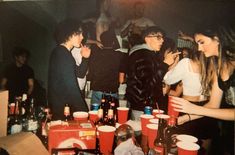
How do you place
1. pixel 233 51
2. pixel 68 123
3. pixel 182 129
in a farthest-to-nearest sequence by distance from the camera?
1. pixel 182 129
2. pixel 233 51
3. pixel 68 123

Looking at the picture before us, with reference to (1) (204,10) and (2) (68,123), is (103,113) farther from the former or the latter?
(1) (204,10)

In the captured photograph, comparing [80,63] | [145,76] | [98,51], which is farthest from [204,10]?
[80,63]

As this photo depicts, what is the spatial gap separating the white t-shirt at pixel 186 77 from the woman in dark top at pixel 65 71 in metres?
0.65

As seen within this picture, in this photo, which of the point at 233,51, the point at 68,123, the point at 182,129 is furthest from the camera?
the point at 182,129

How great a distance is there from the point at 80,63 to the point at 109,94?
0.32m

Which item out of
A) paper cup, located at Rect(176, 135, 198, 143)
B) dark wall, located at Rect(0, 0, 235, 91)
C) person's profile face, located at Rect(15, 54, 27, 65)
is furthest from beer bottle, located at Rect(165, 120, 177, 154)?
person's profile face, located at Rect(15, 54, 27, 65)

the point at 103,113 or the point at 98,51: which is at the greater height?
the point at 98,51

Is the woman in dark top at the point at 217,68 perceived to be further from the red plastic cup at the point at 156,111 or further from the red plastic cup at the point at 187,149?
the red plastic cup at the point at 187,149

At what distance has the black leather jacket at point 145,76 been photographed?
211cm

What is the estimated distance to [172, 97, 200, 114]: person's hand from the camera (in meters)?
2.08

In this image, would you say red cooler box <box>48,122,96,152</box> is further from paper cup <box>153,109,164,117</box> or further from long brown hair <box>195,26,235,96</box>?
long brown hair <box>195,26,235,96</box>

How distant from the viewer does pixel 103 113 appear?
2.07 meters

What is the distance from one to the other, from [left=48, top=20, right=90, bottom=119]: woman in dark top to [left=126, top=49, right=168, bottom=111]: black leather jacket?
361mm

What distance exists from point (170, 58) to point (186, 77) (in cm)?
18
